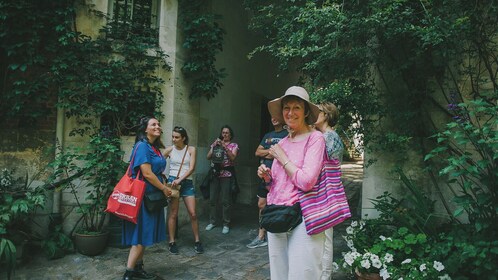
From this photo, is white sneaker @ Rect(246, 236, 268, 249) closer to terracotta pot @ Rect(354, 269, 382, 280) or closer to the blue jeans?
the blue jeans

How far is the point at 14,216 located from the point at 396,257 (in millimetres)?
4916

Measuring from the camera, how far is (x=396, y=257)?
11.6 feet

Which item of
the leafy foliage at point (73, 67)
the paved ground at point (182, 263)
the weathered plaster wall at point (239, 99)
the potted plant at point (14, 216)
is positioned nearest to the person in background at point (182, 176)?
the paved ground at point (182, 263)

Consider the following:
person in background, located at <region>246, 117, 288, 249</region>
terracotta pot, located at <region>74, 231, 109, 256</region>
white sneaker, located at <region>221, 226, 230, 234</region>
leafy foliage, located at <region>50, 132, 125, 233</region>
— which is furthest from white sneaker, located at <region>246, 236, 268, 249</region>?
leafy foliage, located at <region>50, 132, 125, 233</region>

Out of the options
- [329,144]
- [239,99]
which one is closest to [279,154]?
[329,144]

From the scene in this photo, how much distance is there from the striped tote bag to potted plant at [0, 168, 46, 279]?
398 cm

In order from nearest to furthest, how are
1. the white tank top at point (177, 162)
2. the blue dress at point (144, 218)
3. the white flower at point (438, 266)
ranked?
the white flower at point (438, 266)
the blue dress at point (144, 218)
the white tank top at point (177, 162)

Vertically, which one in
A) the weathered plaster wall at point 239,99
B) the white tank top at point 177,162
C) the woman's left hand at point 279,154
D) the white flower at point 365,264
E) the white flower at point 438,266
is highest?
the weathered plaster wall at point 239,99

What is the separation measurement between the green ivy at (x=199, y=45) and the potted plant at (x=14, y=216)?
10.2ft

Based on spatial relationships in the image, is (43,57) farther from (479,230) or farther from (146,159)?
(479,230)

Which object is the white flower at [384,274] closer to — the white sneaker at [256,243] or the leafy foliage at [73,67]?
the white sneaker at [256,243]

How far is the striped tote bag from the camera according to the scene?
2076mm

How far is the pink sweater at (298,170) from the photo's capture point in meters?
2.10

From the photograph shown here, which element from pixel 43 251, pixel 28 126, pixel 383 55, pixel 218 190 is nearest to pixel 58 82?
pixel 28 126
